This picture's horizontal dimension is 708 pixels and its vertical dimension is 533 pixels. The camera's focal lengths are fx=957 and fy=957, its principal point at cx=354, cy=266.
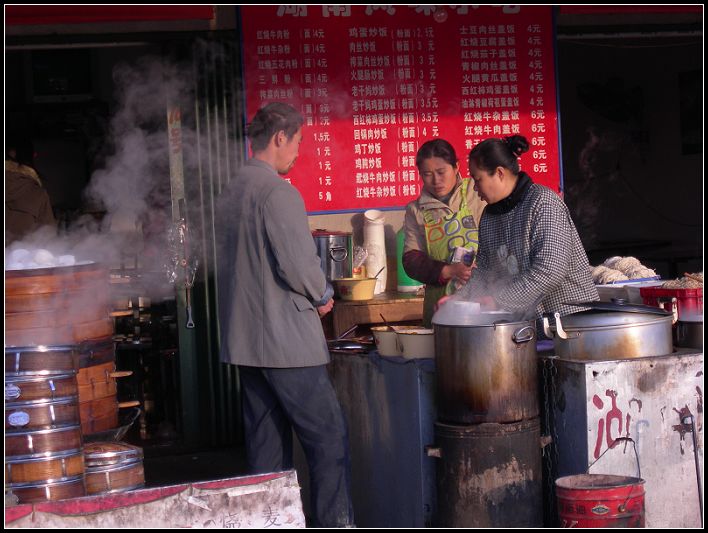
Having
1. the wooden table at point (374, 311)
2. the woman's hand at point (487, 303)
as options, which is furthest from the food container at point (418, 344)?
the wooden table at point (374, 311)

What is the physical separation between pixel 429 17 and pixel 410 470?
400 centimetres

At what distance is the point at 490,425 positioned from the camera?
430 cm

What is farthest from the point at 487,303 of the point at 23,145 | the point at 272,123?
the point at 23,145

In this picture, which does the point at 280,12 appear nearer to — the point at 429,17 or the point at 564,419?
the point at 429,17

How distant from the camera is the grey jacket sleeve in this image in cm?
469

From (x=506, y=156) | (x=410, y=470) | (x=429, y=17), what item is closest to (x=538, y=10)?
(x=429, y=17)

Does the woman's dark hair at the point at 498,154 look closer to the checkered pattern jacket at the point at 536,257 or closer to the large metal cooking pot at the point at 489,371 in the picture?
the checkered pattern jacket at the point at 536,257

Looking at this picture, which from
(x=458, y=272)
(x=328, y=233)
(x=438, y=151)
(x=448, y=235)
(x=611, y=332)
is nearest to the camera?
(x=611, y=332)

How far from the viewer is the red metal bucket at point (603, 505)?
4.02 meters

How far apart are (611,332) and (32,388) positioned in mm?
2720

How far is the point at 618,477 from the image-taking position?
4.26 metres

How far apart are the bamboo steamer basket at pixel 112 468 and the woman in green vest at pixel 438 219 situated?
2.08m

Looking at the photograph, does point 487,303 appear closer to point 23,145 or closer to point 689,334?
point 689,334

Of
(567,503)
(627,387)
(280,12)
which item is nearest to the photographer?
(567,503)
